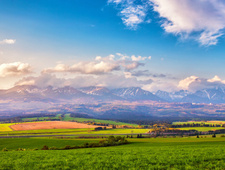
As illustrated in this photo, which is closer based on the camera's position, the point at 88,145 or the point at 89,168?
the point at 89,168

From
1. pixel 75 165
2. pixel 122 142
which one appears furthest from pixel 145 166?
pixel 122 142

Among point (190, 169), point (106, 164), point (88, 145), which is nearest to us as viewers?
point (190, 169)

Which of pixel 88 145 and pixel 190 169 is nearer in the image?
pixel 190 169

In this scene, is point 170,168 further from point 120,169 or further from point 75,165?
point 75,165

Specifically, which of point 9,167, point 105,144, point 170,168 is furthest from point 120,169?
point 105,144

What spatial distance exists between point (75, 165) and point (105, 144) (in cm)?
5453

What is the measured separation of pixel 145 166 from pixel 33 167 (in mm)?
15252

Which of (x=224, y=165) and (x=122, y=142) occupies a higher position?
(x=224, y=165)

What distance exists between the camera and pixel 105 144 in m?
77.0

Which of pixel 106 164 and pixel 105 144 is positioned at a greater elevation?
pixel 106 164

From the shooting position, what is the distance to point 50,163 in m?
25.7

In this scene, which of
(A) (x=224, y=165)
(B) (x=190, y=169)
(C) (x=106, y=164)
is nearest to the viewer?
(B) (x=190, y=169)

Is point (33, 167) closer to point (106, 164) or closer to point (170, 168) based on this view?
point (106, 164)

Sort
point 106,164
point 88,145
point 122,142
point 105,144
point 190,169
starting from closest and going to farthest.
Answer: point 190,169, point 106,164, point 88,145, point 105,144, point 122,142
